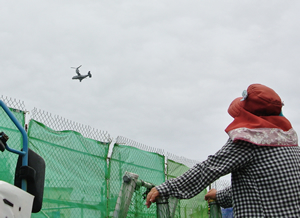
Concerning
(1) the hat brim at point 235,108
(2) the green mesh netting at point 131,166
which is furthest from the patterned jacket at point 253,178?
(2) the green mesh netting at point 131,166

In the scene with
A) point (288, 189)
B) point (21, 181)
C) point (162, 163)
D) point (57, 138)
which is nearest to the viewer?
point (21, 181)

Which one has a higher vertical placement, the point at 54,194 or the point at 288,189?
the point at 54,194

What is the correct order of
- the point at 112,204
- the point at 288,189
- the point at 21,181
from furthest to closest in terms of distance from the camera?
the point at 112,204
the point at 288,189
the point at 21,181

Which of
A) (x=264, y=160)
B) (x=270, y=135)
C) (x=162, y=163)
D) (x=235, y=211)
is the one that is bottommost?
(x=235, y=211)

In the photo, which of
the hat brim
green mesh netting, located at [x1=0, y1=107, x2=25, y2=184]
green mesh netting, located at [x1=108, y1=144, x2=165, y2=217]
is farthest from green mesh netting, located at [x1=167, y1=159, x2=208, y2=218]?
the hat brim

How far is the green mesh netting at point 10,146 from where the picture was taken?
13.5 ft

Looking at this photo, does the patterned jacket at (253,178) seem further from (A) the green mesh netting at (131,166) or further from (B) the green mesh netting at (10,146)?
(B) the green mesh netting at (10,146)

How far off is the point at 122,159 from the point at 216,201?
2.76 metres

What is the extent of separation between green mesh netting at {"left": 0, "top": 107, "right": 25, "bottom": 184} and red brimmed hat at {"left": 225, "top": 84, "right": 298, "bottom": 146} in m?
2.68

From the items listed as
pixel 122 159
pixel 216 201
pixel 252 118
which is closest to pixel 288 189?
pixel 252 118

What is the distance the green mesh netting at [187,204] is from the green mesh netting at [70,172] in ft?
6.93

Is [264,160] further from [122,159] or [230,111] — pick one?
[122,159]

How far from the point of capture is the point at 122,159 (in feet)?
19.6

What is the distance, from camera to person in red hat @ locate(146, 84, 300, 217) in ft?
7.94
